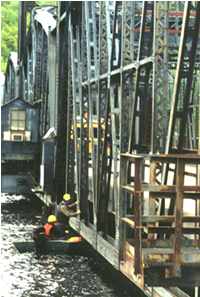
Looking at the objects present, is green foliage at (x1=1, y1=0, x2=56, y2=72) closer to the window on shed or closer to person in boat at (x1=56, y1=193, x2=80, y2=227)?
Result: the window on shed

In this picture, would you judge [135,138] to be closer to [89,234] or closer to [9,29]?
[89,234]

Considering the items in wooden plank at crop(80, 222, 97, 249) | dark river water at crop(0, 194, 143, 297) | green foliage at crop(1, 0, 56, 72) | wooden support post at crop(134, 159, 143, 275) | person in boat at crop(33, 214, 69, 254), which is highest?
green foliage at crop(1, 0, 56, 72)

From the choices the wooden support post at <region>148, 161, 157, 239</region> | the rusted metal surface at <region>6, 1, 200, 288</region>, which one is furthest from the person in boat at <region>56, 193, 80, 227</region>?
the wooden support post at <region>148, 161, 157, 239</region>

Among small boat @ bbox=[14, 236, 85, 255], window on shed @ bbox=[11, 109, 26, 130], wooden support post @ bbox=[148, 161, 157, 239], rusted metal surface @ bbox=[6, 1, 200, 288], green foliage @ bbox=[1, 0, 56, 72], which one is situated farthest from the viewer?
green foliage @ bbox=[1, 0, 56, 72]

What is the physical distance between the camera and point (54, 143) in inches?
1217

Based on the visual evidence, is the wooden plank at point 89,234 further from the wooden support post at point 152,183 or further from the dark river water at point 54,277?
the wooden support post at point 152,183

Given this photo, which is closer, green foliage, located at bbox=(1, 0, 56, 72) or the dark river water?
the dark river water

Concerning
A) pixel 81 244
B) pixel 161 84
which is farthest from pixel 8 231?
pixel 161 84

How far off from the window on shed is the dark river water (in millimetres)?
17068

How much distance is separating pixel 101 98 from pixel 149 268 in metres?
12.2

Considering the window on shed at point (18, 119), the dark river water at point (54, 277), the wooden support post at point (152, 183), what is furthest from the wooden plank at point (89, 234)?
the window on shed at point (18, 119)

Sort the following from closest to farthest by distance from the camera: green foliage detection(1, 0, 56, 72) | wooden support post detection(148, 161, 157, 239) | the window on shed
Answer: wooden support post detection(148, 161, 157, 239)
the window on shed
green foliage detection(1, 0, 56, 72)

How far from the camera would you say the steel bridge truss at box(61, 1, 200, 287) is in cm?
982

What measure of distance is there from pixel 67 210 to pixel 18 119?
20705 mm
